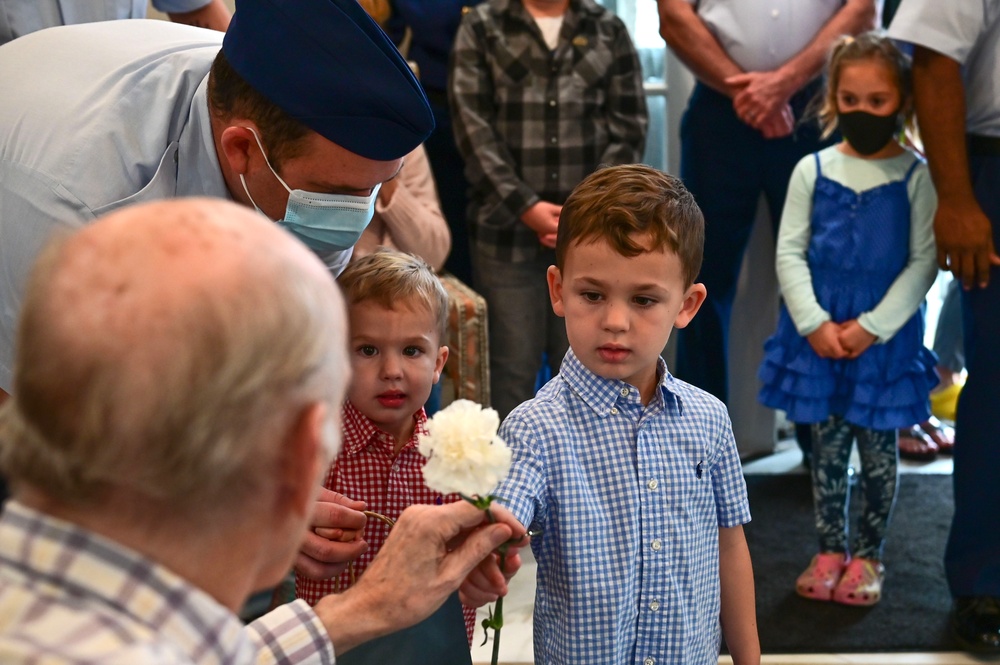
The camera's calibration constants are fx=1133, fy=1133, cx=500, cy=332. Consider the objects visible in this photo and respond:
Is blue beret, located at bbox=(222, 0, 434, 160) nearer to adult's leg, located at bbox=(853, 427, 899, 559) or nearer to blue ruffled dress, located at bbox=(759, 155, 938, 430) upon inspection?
blue ruffled dress, located at bbox=(759, 155, 938, 430)

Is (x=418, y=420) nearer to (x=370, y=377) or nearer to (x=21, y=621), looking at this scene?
(x=370, y=377)

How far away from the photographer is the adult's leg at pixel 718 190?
13.0 ft

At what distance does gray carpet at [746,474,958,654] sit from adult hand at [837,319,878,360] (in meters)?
0.76

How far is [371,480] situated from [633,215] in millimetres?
752

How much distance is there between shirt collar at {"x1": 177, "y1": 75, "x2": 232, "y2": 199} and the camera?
2027 mm

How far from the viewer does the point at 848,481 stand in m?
3.42

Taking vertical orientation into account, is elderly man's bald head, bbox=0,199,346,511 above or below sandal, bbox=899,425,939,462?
above

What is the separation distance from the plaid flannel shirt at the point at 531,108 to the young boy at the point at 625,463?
1.93 metres

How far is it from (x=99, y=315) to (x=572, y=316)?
1.06 m

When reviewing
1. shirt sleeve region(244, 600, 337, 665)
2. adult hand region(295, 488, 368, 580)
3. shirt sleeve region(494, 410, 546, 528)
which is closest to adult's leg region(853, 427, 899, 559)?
shirt sleeve region(494, 410, 546, 528)

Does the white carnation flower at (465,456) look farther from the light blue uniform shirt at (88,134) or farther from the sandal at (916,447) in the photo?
the sandal at (916,447)

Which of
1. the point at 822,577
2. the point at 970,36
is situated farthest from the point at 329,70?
the point at 822,577

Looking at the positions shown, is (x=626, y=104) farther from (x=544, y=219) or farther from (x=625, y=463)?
(x=625, y=463)

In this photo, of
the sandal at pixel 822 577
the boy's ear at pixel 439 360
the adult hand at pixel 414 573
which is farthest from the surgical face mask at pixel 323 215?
the sandal at pixel 822 577
